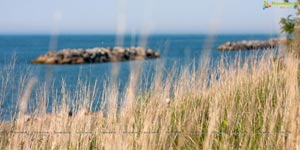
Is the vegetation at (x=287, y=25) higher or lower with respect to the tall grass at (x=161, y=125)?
higher

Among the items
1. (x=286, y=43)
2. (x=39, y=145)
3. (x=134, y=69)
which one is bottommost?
(x=39, y=145)

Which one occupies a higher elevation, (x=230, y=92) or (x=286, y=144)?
(x=230, y=92)

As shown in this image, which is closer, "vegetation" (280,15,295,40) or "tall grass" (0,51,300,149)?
"tall grass" (0,51,300,149)

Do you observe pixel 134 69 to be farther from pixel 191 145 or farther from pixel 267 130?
pixel 267 130

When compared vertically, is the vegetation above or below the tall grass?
above

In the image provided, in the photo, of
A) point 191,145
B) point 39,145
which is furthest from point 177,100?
point 39,145

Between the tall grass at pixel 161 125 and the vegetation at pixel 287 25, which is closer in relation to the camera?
the tall grass at pixel 161 125

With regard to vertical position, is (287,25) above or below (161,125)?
above

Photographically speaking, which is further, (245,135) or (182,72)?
(182,72)

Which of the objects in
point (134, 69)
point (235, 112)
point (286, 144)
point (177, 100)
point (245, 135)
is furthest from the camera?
point (177, 100)

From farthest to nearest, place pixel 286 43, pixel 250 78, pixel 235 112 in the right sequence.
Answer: pixel 286 43 < pixel 250 78 < pixel 235 112

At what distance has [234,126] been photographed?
3400 mm

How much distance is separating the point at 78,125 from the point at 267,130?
4.59ft

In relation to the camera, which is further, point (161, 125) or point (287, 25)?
point (287, 25)
